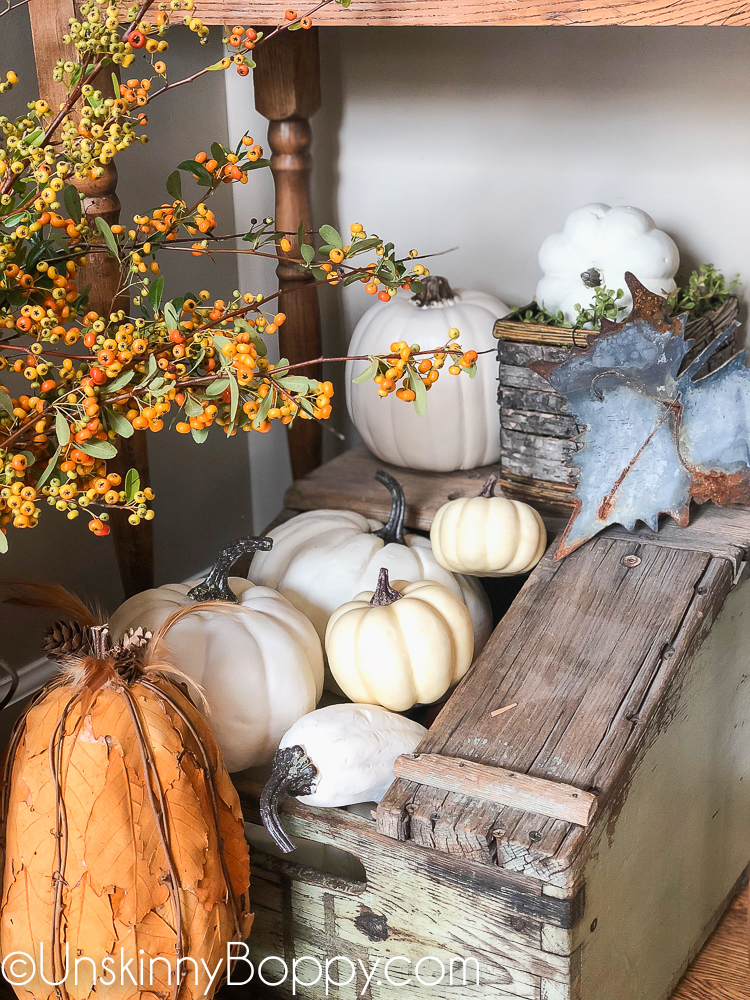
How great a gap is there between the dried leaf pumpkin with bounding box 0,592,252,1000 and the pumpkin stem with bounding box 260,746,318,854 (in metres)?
0.06

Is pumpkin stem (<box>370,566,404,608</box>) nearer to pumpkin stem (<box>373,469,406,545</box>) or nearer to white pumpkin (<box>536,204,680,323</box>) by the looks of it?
pumpkin stem (<box>373,469,406,545</box>)

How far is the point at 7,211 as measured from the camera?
807 mm

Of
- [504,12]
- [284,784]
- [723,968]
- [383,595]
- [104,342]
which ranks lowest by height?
[723,968]

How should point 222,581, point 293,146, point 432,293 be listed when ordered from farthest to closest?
1. point 293,146
2. point 432,293
3. point 222,581

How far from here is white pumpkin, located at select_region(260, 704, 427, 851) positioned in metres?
0.99

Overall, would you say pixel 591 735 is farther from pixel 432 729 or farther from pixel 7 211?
pixel 7 211

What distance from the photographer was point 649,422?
3.86 feet

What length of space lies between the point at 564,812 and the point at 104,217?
2.58 feet

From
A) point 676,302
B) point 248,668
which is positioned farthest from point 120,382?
point 676,302

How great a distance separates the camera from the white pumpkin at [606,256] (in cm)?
125

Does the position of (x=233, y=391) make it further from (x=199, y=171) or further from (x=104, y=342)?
(x=199, y=171)

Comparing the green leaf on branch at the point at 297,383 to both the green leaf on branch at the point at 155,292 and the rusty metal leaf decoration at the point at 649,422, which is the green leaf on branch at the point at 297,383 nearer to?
the green leaf on branch at the point at 155,292

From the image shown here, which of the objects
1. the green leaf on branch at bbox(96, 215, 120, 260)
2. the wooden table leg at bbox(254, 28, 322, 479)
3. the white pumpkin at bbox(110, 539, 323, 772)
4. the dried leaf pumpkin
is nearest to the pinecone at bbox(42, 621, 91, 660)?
the dried leaf pumpkin

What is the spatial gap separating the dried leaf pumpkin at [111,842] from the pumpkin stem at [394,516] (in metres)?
0.45
